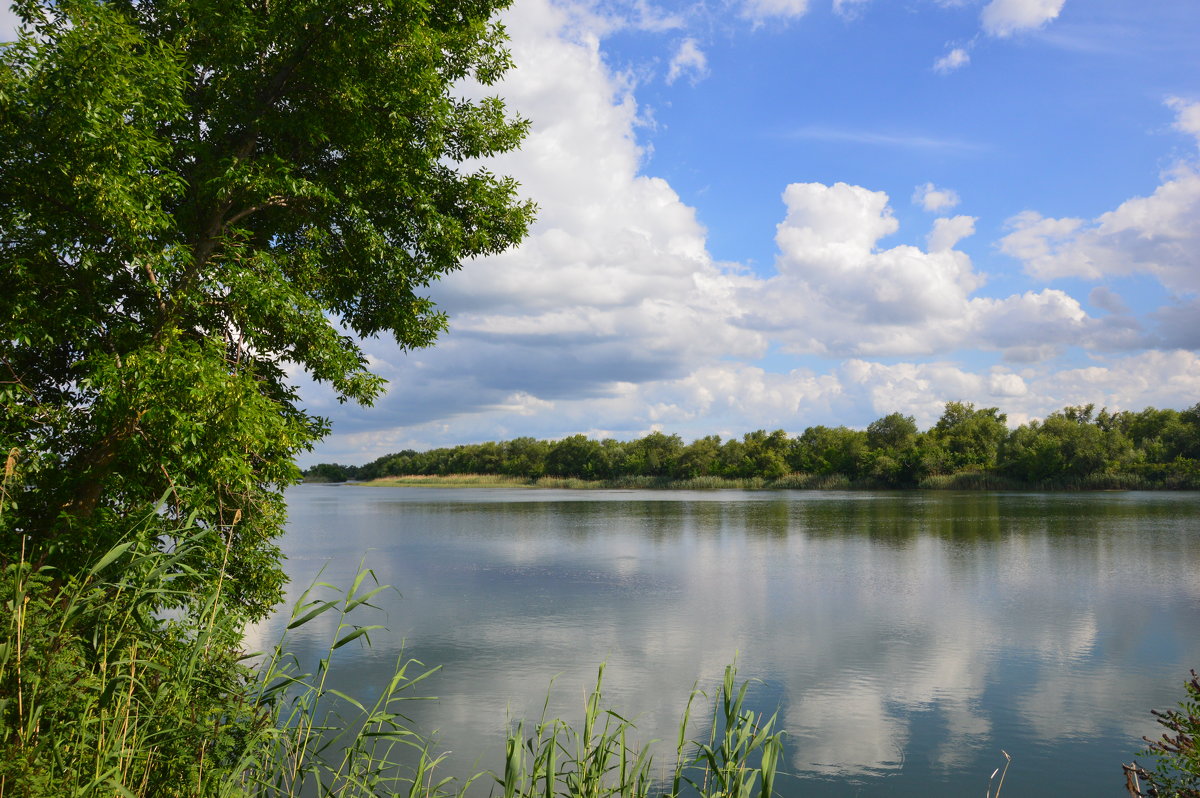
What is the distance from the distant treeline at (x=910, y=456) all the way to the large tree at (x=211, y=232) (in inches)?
3116

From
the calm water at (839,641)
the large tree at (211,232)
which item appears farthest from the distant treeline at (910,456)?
the large tree at (211,232)

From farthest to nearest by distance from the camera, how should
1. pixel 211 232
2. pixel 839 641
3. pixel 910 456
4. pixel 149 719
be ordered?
pixel 910 456, pixel 839 641, pixel 211 232, pixel 149 719

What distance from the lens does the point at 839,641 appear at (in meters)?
12.6

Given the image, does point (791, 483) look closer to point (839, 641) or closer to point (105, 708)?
point (839, 641)

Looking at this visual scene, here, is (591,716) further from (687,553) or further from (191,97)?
(687,553)

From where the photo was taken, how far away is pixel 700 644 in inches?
486

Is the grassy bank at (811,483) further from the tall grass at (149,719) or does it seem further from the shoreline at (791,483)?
the tall grass at (149,719)

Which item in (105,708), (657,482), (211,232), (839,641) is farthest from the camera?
(657,482)

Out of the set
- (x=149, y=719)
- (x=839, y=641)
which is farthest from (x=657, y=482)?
(x=149, y=719)

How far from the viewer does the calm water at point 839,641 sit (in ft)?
26.6

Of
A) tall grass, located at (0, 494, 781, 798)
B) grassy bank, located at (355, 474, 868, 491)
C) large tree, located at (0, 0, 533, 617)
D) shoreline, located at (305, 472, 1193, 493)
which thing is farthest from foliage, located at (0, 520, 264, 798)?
grassy bank, located at (355, 474, 868, 491)

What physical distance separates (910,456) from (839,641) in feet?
263

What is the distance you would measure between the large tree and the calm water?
2.94m

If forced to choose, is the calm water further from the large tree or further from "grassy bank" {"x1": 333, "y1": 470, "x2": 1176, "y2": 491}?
"grassy bank" {"x1": 333, "y1": 470, "x2": 1176, "y2": 491}
